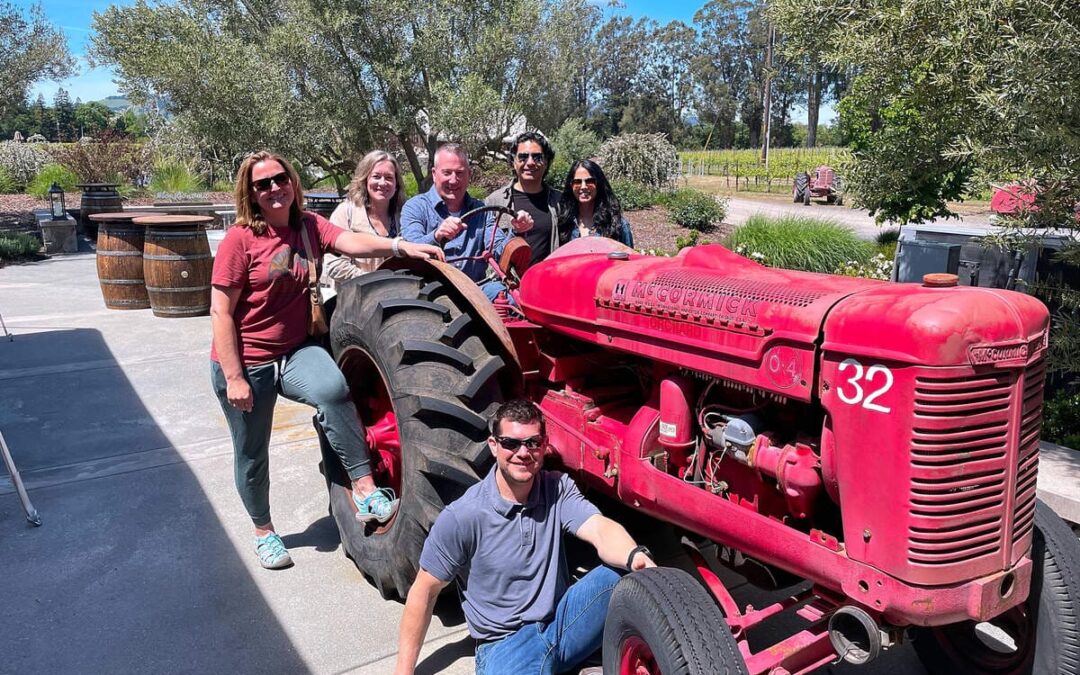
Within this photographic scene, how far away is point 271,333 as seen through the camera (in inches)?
141

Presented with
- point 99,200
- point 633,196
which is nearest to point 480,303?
point 99,200

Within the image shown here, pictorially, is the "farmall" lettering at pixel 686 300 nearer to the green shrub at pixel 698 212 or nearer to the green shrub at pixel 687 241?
the green shrub at pixel 687 241

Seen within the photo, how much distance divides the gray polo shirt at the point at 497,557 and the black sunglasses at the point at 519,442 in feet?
0.68

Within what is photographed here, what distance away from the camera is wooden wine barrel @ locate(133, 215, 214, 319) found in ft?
29.2

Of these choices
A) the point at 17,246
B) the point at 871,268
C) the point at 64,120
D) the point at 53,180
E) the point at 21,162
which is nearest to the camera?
the point at 871,268

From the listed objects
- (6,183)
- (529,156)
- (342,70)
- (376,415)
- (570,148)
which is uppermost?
(342,70)

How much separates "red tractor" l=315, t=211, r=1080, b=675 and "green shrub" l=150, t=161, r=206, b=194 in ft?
67.5

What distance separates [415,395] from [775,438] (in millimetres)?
1316

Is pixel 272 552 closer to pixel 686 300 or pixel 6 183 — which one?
pixel 686 300

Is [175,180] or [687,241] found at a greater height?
[175,180]

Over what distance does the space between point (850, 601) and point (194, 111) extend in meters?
13.4

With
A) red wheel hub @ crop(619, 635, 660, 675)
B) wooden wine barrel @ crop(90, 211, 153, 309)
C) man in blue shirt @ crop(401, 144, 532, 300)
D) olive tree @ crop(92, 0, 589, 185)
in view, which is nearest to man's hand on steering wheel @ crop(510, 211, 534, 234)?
man in blue shirt @ crop(401, 144, 532, 300)

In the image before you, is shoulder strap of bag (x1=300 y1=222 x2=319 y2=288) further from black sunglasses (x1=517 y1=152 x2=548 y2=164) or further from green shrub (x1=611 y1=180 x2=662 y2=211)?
green shrub (x1=611 y1=180 x2=662 y2=211)

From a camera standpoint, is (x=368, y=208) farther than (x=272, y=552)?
Yes
